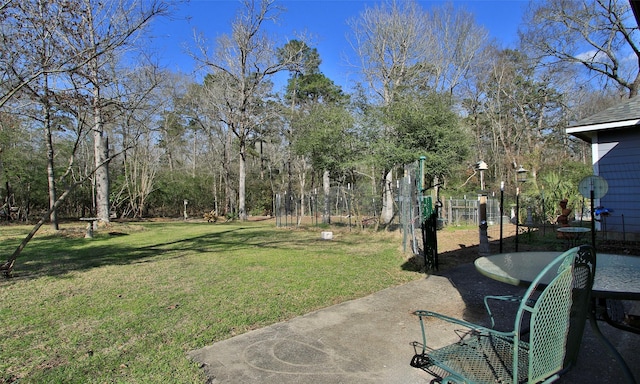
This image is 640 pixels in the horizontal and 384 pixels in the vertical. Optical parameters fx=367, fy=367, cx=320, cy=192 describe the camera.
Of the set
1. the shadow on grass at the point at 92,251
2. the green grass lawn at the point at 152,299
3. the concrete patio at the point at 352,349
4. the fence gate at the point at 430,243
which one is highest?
the fence gate at the point at 430,243

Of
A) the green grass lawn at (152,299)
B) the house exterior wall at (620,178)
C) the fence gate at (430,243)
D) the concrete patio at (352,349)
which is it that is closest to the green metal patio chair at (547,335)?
the concrete patio at (352,349)

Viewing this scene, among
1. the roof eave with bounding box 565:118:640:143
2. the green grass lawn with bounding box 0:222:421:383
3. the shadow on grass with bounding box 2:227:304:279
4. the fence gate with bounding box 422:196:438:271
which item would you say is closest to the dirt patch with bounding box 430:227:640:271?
the fence gate with bounding box 422:196:438:271

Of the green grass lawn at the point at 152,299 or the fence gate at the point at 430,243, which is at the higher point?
the fence gate at the point at 430,243

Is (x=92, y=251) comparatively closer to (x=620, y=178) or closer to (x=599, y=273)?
(x=599, y=273)

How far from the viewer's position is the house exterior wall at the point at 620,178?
28.2ft

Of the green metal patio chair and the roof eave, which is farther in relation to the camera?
the roof eave

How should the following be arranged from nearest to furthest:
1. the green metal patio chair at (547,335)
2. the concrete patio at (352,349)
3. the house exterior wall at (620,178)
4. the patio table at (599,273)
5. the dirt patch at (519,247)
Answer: the green metal patio chair at (547,335)
the patio table at (599,273)
the concrete patio at (352,349)
the dirt patch at (519,247)
the house exterior wall at (620,178)

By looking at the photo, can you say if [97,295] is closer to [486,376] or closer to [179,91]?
[486,376]

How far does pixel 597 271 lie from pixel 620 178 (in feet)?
27.4

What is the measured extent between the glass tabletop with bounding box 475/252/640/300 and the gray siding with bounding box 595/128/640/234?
24.3 feet

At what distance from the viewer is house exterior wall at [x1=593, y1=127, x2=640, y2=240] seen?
8.61 metres

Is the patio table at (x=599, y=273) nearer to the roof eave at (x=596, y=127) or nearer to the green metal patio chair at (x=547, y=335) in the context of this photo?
the green metal patio chair at (x=547, y=335)

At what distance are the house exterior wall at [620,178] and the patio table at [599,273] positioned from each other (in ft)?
24.3

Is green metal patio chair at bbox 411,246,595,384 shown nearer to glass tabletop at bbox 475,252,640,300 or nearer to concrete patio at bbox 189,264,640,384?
glass tabletop at bbox 475,252,640,300
